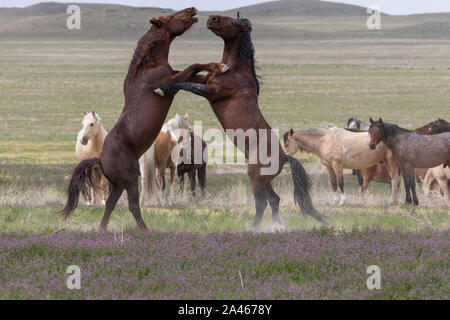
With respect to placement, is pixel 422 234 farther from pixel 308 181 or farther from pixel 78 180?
pixel 78 180

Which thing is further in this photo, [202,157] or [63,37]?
[63,37]

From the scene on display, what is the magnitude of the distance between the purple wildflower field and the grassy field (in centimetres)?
3

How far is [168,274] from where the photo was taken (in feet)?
23.6

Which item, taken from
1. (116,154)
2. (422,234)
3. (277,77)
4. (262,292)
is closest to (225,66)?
(116,154)

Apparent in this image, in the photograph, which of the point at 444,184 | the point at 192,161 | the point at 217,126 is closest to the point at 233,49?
the point at 192,161

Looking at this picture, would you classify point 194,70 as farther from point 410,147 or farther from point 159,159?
point 410,147

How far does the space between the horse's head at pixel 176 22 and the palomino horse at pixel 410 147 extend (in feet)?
23.2

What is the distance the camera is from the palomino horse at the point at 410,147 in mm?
15570

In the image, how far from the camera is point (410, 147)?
51.6 ft

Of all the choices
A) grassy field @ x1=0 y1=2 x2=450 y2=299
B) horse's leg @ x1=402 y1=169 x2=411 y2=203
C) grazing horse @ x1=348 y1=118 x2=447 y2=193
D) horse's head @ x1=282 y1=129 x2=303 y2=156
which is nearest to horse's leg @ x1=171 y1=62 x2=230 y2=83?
grassy field @ x1=0 y1=2 x2=450 y2=299

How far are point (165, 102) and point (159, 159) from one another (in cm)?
549

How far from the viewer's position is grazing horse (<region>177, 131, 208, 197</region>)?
1719 cm

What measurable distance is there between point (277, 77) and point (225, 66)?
5895cm
